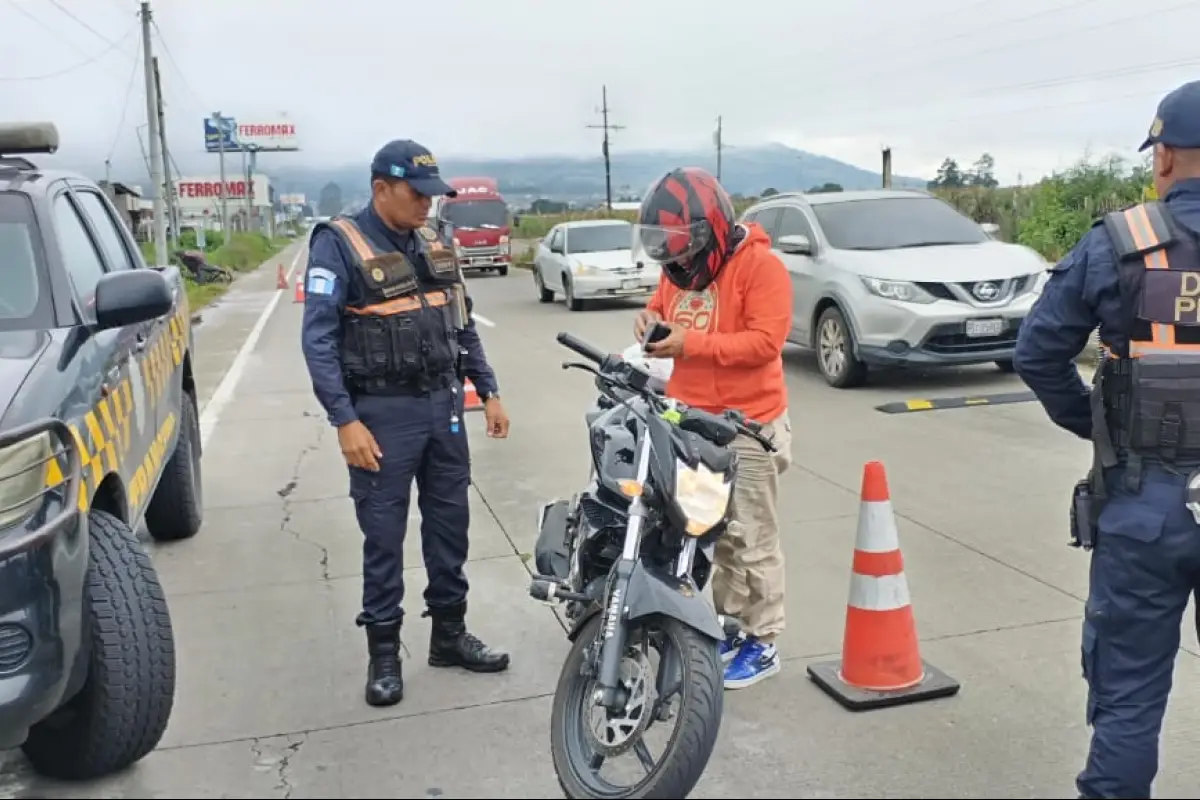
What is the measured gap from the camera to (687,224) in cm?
380

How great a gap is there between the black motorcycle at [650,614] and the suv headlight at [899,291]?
6.72m

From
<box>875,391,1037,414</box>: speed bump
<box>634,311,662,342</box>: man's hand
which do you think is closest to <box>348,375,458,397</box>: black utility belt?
<box>634,311,662,342</box>: man's hand

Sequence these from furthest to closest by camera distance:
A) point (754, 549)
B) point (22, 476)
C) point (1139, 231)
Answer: point (754, 549), point (22, 476), point (1139, 231)

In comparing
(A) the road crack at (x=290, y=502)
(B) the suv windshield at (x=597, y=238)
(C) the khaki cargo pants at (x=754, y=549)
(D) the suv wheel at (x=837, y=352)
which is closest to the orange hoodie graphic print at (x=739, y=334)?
(C) the khaki cargo pants at (x=754, y=549)

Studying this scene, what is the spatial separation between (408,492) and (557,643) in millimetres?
914

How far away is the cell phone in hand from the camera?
3754 mm

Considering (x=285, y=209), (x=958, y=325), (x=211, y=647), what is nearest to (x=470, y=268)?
(x=958, y=325)

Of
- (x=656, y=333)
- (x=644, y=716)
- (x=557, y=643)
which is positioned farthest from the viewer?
(x=557, y=643)

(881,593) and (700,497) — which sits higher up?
(700,497)

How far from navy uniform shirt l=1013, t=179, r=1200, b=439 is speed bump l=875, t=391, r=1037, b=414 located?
622 centimetres

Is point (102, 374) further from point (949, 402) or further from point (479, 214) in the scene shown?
point (479, 214)

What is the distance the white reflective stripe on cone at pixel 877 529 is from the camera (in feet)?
13.2

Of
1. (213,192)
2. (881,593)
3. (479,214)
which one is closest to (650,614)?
(881,593)

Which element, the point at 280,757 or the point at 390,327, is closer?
the point at 280,757
